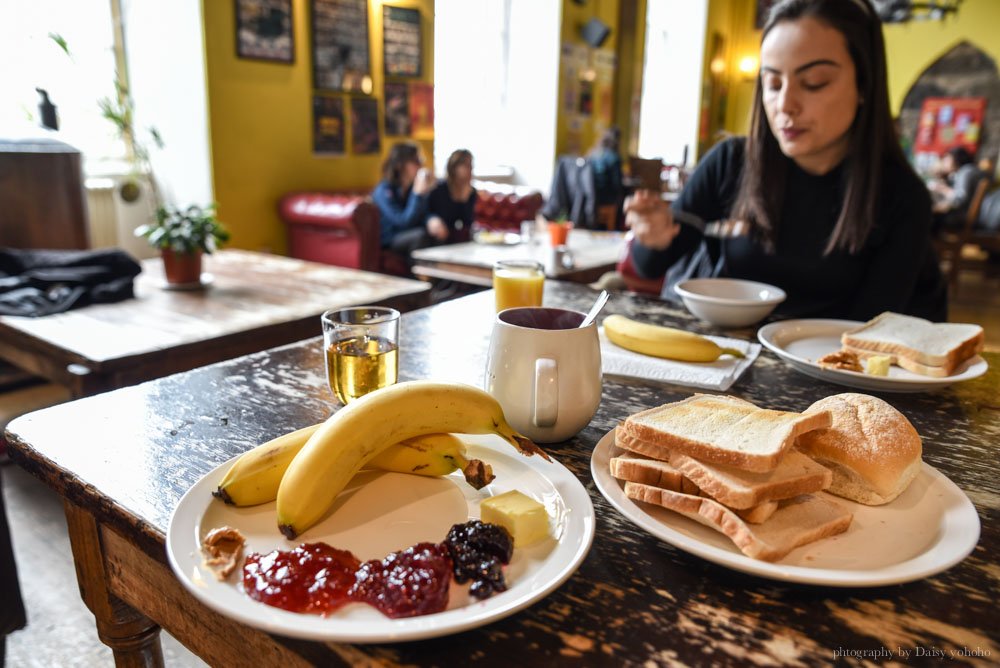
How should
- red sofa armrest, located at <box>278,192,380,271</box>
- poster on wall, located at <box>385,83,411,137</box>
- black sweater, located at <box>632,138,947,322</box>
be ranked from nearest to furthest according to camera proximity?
black sweater, located at <box>632,138,947,322</box> → red sofa armrest, located at <box>278,192,380,271</box> → poster on wall, located at <box>385,83,411,137</box>

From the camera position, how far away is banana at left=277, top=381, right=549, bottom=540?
1.88 ft

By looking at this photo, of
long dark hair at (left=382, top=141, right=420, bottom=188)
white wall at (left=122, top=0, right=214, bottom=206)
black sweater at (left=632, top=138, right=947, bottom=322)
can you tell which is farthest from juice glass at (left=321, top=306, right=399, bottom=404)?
white wall at (left=122, top=0, right=214, bottom=206)

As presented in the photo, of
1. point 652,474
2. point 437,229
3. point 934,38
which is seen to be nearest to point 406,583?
point 652,474

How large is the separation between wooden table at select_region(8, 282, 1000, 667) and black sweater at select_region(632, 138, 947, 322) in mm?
520

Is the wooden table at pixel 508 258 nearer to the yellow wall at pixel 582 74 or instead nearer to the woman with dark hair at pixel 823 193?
the woman with dark hair at pixel 823 193

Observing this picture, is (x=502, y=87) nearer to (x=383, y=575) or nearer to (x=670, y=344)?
(x=670, y=344)

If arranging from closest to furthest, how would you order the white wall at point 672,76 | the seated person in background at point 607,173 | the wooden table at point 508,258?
the wooden table at point 508,258, the seated person in background at point 607,173, the white wall at point 672,76

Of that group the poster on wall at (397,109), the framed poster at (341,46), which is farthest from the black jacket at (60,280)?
the poster on wall at (397,109)

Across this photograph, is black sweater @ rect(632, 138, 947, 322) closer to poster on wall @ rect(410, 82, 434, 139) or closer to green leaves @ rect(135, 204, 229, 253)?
green leaves @ rect(135, 204, 229, 253)

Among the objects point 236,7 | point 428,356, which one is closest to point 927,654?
point 428,356

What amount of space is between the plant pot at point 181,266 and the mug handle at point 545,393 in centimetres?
200

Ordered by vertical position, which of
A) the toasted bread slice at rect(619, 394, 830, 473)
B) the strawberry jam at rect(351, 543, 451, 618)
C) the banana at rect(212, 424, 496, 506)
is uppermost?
the toasted bread slice at rect(619, 394, 830, 473)

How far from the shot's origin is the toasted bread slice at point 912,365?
41.0 inches

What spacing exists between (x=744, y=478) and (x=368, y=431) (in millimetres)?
341
